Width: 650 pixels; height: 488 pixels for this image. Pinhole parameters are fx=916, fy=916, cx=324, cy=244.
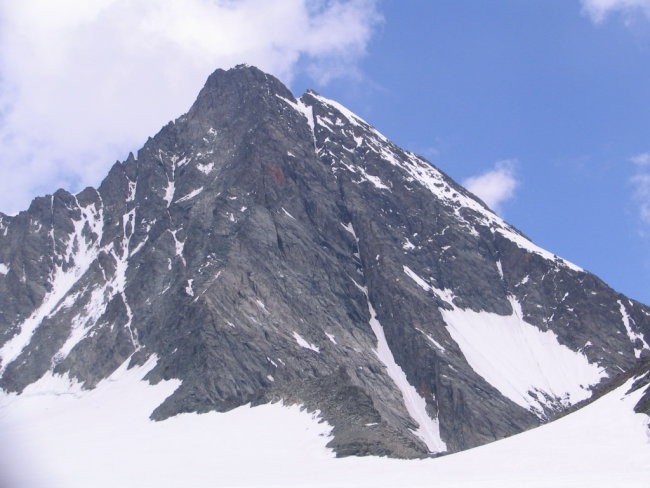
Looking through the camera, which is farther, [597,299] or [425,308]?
[597,299]

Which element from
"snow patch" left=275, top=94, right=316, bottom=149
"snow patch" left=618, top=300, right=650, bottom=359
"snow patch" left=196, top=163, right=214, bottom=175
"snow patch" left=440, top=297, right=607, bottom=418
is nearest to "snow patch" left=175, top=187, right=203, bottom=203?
"snow patch" left=196, top=163, right=214, bottom=175

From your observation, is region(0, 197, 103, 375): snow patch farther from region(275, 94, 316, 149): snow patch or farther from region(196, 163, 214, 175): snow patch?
region(275, 94, 316, 149): snow patch

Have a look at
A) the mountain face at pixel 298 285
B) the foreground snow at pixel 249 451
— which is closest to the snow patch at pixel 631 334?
the mountain face at pixel 298 285

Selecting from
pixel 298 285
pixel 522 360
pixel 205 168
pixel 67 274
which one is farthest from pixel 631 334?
pixel 67 274

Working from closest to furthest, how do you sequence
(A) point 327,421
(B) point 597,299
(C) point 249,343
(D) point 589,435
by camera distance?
1. (D) point 589,435
2. (A) point 327,421
3. (C) point 249,343
4. (B) point 597,299

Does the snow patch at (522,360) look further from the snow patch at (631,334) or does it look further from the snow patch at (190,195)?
the snow patch at (190,195)

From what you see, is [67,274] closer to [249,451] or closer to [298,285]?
[298,285]

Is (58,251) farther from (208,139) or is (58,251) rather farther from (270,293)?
(270,293)

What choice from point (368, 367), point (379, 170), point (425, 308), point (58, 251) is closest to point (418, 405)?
point (368, 367)
